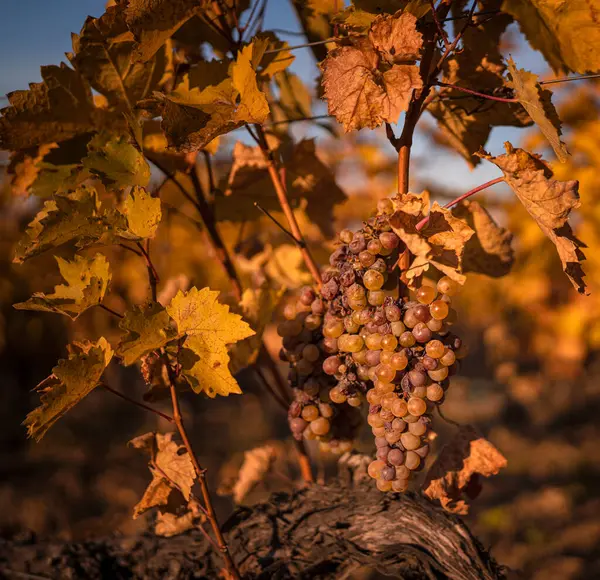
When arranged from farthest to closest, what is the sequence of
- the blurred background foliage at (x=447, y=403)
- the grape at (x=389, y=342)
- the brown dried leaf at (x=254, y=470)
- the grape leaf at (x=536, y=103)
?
1. the blurred background foliage at (x=447, y=403)
2. the brown dried leaf at (x=254, y=470)
3. the grape at (x=389, y=342)
4. the grape leaf at (x=536, y=103)

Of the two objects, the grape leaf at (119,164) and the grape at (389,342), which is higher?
the grape leaf at (119,164)

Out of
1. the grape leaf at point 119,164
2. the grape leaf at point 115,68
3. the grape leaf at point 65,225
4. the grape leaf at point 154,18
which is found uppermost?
the grape leaf at point 115,68

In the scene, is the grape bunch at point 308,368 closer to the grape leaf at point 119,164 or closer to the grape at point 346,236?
the grape at point 346,236

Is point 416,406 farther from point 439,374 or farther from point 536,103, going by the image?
point 536,103

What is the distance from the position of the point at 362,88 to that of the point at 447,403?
16.3ft

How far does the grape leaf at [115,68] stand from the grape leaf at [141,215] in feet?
0.75

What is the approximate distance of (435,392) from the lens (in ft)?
2.89

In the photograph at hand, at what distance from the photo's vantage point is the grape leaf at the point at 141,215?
876 mm

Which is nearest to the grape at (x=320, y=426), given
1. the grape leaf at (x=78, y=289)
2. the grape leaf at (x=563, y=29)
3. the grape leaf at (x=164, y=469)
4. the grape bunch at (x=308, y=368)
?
the grape bunch at (x=308, y=368)

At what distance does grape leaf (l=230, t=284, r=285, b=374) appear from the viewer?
3.81 feet

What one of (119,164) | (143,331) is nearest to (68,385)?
(143,331)

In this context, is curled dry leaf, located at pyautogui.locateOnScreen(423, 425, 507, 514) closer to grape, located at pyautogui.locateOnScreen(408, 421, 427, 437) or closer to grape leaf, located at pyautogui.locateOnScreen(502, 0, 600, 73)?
grape, located at pyautogui.locateOnScreen(408, 421, 427, 437)

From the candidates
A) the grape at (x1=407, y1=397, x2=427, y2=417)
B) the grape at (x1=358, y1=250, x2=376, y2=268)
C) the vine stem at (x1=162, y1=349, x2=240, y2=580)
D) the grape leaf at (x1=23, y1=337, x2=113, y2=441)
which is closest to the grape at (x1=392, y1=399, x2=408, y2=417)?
the grape at (x1=407, y1=397, x2=427, y2=417)

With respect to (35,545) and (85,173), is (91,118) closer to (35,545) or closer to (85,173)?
(85,173)
